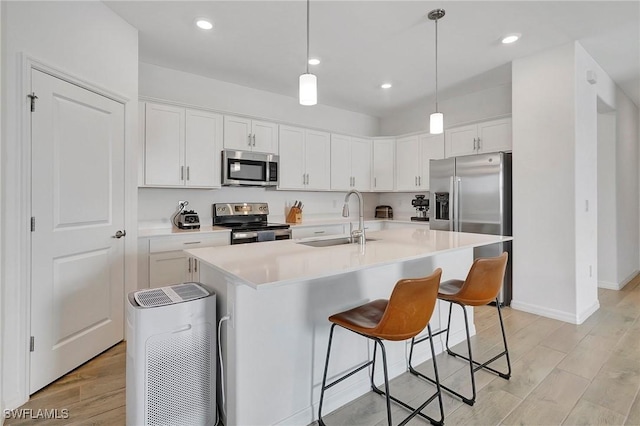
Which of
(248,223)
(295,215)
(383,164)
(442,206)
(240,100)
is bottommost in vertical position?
(248,223)

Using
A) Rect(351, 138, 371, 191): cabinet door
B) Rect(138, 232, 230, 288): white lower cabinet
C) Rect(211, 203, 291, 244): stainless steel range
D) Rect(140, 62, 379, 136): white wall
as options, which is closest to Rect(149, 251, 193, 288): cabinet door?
Rect(138, 232, 230, 288): white lower cabinet

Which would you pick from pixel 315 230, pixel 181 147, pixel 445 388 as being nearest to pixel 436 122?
pixel 445 388

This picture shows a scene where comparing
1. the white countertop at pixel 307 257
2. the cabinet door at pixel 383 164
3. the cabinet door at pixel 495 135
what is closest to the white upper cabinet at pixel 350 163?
the cabinet door at pixel 383 164

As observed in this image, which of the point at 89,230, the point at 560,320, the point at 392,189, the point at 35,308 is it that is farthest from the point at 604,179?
the point at 35,308

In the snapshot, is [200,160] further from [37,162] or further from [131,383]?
[131,383]

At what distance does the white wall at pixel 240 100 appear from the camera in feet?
12.2

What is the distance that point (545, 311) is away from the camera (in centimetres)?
341

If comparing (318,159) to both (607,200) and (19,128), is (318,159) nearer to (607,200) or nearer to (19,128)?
(19,128)

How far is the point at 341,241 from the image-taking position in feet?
8.65

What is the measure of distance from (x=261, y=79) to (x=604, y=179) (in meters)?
4.74

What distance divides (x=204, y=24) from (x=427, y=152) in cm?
336

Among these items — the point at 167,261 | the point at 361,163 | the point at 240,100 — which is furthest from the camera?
the point at 361,163

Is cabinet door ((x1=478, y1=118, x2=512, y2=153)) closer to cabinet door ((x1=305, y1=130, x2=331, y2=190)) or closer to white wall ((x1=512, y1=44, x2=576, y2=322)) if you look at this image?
white wall ((x1=512, y1=44, x2=576, y2=322))

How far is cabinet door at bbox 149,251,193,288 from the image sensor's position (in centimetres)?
315
